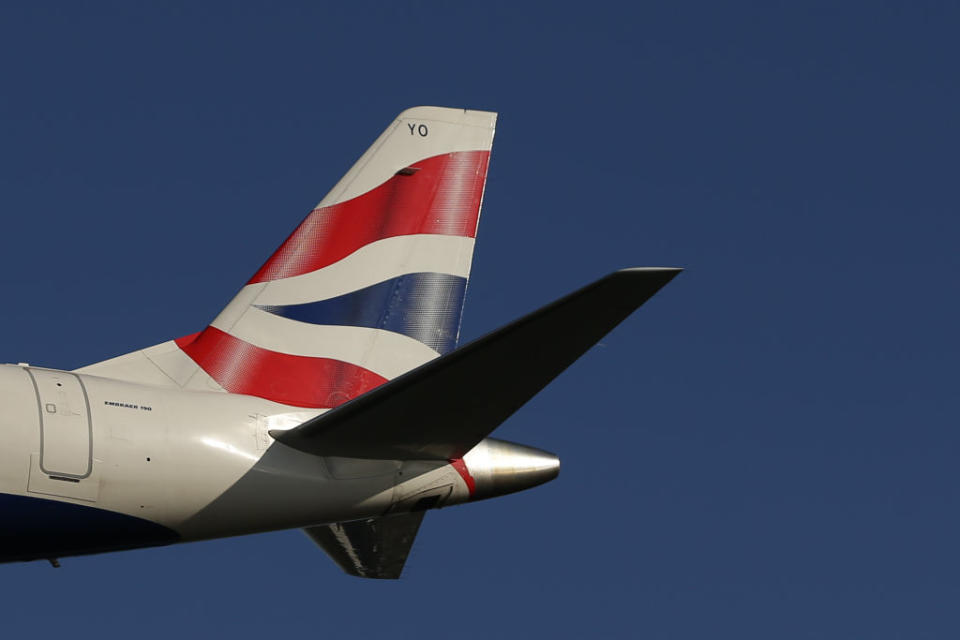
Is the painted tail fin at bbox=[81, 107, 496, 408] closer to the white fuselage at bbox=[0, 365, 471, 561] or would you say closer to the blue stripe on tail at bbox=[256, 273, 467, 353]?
the blue stripe on tail at bbox=[256, 273, 467, 353]

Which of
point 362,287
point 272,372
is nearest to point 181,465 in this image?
point 272,372

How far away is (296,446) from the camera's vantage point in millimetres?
17547

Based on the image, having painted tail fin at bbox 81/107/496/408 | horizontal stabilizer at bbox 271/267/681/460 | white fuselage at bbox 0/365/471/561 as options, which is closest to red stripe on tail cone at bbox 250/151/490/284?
painted tail fin at bbox 81/107/496/408

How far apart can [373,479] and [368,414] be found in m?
1.55

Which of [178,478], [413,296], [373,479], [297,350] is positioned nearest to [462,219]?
[413,296]

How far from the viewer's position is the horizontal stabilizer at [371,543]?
19.6 m

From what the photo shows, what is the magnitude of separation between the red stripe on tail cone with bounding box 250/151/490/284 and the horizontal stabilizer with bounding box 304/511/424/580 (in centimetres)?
333

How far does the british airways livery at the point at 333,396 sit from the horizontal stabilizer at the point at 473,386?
0.02m

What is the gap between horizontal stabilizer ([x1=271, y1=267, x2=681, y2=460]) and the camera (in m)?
14.4

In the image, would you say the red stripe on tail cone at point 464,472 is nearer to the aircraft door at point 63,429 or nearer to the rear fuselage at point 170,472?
the rear fuselage at point 170,472

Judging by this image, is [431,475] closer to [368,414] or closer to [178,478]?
[368,414]

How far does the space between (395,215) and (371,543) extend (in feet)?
14.3

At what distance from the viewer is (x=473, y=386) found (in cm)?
1600

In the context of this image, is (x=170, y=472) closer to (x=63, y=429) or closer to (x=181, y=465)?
(x=181, y=465)
